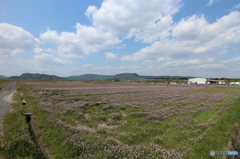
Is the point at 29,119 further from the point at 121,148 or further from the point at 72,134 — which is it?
the point at 121,148

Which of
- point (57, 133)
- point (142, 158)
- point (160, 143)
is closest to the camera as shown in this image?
point (142, 158)

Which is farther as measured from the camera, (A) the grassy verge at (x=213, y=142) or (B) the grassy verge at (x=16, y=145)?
(A) the grassy verge at (x=213, y=142)

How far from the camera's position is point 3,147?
6949 mm

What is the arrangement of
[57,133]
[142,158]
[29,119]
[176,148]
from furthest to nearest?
[29,119] < [57,133] < [176,148] < [142,158]

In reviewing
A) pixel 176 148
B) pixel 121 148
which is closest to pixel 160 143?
pixel 176 148

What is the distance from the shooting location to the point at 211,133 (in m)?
9.72

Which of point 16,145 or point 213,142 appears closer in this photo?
point 16,145

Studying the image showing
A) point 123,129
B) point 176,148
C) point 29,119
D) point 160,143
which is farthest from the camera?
point 29,119

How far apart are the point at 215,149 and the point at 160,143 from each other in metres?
3.34

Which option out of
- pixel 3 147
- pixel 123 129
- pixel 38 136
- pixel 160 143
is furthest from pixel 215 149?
pixel 3 147

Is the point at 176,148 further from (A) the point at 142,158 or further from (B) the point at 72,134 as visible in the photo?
(B) the point at 72,134

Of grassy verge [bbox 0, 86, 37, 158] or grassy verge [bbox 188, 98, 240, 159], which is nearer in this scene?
grassy verge [bbox 0, 86, 37, 158]

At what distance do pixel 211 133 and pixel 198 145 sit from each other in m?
Result: 2.84

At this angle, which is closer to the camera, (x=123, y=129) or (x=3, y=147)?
(x=3, y=147)
